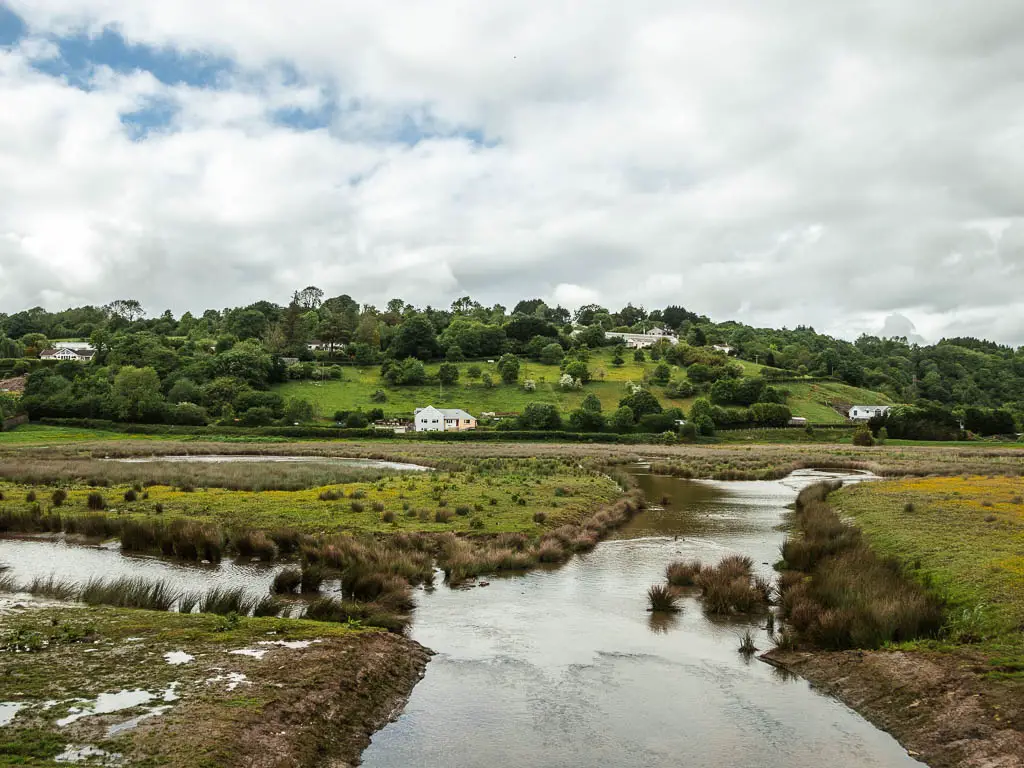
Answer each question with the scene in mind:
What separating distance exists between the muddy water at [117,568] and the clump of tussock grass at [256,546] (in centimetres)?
72

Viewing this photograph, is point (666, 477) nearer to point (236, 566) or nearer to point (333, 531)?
point (333, 531)

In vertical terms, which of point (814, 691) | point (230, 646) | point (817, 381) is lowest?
point (814, 691)

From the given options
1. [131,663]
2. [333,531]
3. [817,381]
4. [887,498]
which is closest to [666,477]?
[887,498]

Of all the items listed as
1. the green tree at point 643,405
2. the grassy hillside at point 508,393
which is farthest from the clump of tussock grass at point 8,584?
the green tree at point 643,405

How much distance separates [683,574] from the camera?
2205 cm

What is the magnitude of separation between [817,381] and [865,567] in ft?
474

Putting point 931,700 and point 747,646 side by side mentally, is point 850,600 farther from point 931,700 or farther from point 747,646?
point 931,700

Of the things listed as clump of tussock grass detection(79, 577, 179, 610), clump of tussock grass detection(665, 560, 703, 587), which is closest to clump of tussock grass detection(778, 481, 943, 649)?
clump of tussock grass detection(665, 560, 703, 587)

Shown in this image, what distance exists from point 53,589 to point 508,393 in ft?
373

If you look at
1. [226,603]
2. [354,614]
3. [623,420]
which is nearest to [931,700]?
[354,614]

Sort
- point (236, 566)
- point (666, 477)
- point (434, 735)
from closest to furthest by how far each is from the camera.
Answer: point (434, 735) → point (236, 566) → point (666, 477)

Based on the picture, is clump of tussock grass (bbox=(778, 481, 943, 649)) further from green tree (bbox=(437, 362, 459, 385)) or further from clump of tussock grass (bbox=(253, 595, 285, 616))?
green tree (bbox=(437, 362, 459, 385))

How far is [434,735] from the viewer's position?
11.9m

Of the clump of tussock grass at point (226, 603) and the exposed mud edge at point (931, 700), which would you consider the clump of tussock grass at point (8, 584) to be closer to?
the clump of tussock grass at point (226, 603)
